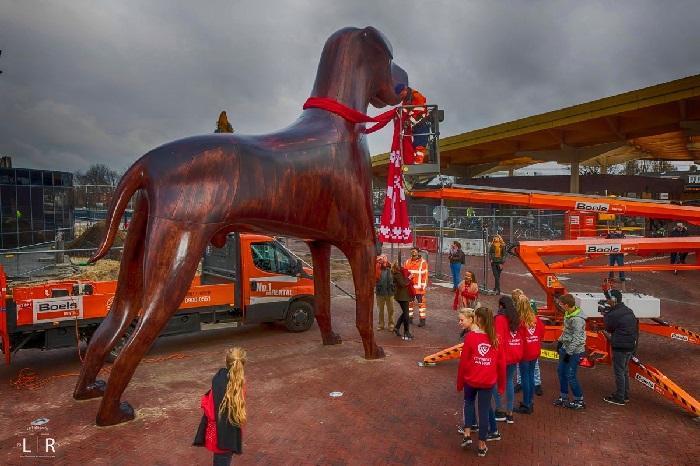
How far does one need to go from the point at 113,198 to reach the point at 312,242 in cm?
358

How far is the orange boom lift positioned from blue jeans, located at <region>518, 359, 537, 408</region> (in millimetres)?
1079

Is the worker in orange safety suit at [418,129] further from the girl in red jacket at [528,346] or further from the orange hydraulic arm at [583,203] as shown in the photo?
the girl in red jacket at [528,346]

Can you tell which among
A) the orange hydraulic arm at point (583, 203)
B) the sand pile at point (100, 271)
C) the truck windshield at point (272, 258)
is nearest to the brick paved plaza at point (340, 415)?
the truck windshield at point (272, 258)

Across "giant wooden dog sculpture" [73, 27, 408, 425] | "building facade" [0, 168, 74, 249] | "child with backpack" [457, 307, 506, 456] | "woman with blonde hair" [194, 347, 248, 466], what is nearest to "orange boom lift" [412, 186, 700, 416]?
"giant wooden dog sculpture" [73, 27, 408, 425]

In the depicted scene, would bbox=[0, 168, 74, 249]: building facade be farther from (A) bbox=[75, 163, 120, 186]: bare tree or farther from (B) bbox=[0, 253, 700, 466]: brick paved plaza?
(A) bbox=[75, 163, 120, 186]: bare tree

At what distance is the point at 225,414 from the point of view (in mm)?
3766

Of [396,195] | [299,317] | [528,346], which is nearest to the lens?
[528,346]

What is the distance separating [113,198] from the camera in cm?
593

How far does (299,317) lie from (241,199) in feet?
16.7

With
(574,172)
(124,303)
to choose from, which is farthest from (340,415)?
(574,172)

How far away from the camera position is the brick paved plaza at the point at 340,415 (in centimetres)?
522

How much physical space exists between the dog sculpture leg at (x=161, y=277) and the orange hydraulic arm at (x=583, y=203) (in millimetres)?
4814

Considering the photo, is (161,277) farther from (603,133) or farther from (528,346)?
(603,133)

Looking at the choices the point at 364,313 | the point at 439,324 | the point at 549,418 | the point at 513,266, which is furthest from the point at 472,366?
the point at 513,266
